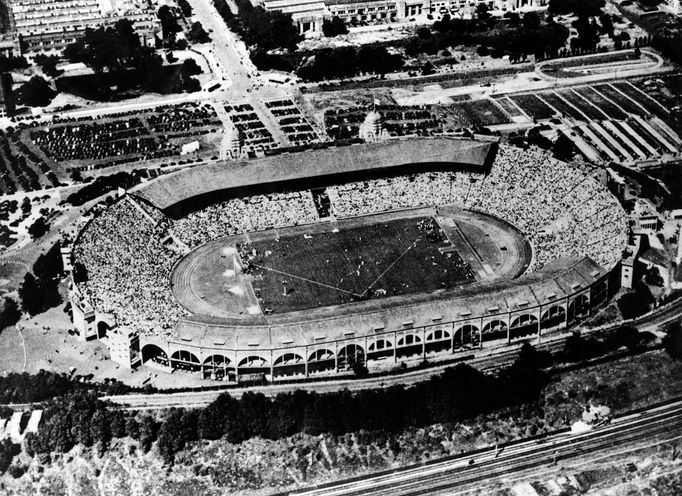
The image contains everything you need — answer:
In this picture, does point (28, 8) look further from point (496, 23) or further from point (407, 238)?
point (407, 238)

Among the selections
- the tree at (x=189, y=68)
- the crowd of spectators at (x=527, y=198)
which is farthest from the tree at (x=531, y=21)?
the tree at (x=189, y=68)

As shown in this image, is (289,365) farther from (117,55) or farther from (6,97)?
(117,55)

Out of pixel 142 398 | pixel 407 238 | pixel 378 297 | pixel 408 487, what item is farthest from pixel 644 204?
pixel 142 398

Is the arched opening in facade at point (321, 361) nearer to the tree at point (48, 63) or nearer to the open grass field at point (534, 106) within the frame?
the open grass field at point (534, 106)

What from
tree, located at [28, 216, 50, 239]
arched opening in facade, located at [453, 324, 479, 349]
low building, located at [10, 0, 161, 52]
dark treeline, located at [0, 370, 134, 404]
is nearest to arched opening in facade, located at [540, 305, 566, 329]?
arched opening in facade, located at [453, 324, 479, 349]

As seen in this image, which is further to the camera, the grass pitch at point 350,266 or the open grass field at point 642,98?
the open grass field at point 642,98
